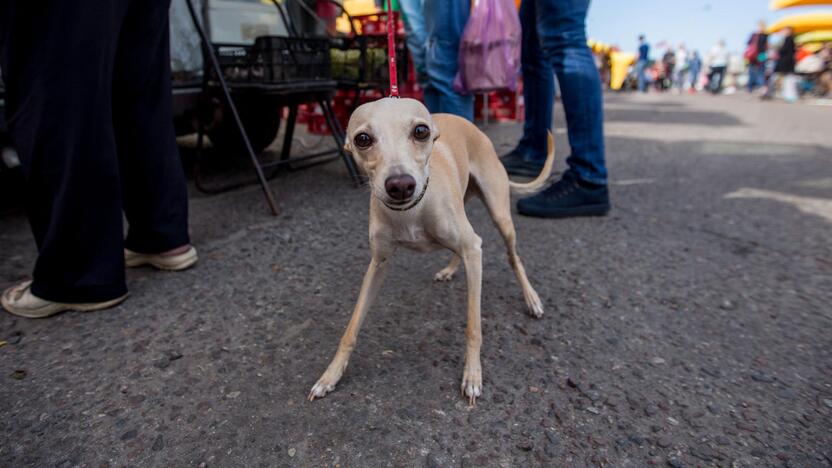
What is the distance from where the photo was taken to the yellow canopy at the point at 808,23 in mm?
18172

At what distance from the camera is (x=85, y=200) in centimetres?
197

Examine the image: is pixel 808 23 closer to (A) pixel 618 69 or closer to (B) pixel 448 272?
(A) pixel 618 69

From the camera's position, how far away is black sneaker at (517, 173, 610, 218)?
320 cm

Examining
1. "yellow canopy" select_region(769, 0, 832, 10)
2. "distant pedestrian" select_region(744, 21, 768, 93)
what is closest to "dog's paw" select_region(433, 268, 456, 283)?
"yellow canopy" select_region(769, 0, 832, 10)

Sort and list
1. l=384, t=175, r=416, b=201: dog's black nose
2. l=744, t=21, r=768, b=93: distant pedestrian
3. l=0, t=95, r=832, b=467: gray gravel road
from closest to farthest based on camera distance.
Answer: l=384, t=175, r=416, b=201: dog's black nose
l=0, t=95, r=832, b=467: gray gravel road
l=744, t=21, r=768, b=93: distant pedestrian

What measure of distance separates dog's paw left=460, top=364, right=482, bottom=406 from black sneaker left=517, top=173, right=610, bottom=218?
1763 millimetres

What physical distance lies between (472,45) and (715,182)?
2.52 meters

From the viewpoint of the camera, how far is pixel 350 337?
167 centimetres

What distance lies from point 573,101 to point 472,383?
2.04m

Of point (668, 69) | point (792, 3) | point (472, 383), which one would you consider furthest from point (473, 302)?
point (668, 69)

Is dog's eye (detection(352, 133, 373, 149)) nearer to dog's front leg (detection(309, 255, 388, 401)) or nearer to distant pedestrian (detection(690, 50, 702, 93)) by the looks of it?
dog's front leg (detection(309, 255, 388, 401))

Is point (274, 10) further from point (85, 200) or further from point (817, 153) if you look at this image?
point (817, 153)

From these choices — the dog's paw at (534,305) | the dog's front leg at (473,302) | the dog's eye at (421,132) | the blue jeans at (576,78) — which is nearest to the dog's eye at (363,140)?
the dog's eye at (421,132)

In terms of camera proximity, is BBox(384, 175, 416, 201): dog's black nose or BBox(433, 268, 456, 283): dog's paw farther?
BBox(433, 268, 456, 283): dog's paw
